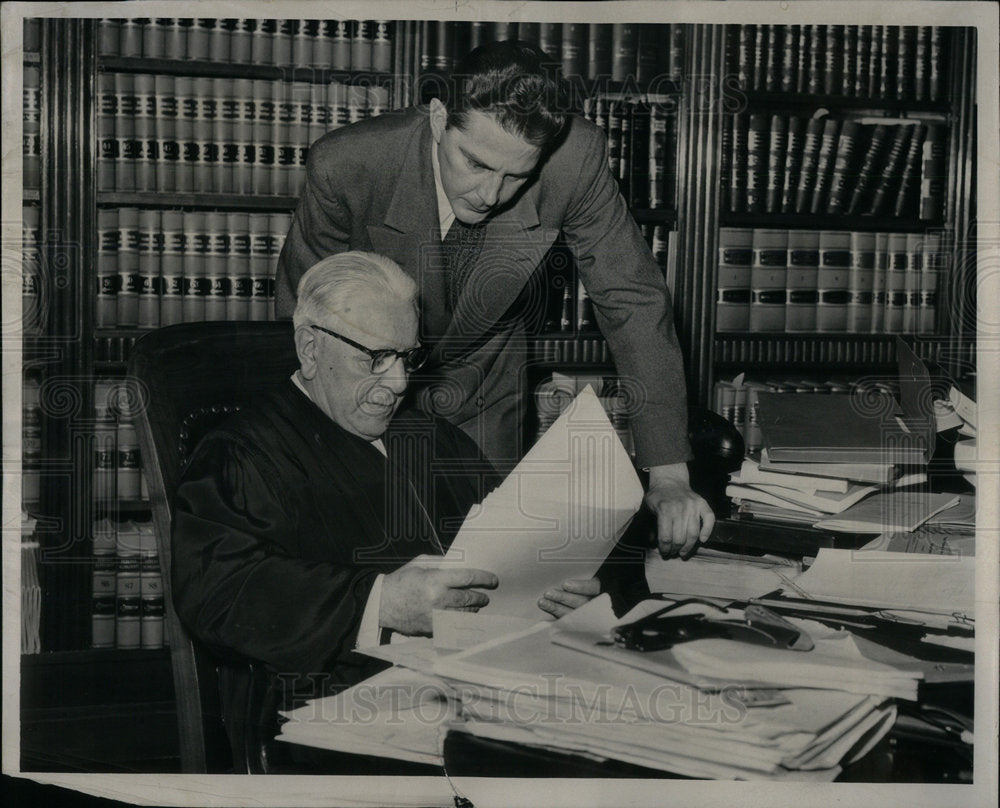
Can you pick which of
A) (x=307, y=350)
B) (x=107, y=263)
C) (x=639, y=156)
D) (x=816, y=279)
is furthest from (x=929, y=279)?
(x=107, y=263)

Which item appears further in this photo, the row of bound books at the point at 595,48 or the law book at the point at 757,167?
the law book at the point at 757,167

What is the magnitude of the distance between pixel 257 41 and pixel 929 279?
1619mm

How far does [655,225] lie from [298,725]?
5.09 feet

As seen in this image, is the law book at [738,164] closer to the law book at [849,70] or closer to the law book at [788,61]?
the law book at [788,61]

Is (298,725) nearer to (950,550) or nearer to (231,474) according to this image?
(231,474)

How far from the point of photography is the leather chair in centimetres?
111

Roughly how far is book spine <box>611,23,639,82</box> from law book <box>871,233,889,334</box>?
0.71m

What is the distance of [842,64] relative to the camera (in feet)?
7.28

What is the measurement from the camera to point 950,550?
4.21ft

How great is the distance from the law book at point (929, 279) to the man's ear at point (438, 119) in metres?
1.22

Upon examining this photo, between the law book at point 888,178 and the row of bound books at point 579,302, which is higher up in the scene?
the law book at point 888,178

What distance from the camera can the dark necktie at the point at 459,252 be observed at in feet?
5.17

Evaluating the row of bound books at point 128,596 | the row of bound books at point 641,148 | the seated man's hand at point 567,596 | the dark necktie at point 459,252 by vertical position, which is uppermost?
the row of bound books at point 641,148

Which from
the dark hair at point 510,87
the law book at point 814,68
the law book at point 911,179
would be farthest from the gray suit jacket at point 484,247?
the law book at point 911,179
